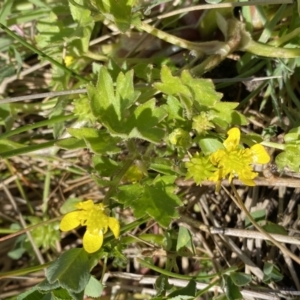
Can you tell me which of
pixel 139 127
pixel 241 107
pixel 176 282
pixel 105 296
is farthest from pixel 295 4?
pixel 105 296

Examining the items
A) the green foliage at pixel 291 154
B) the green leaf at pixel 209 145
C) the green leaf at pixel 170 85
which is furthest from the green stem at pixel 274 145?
the green leaf at pixel 170 85

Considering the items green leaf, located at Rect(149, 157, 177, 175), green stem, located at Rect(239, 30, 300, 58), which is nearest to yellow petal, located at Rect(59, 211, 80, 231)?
green leaf, located at Rect(149, 157, 177, 175)

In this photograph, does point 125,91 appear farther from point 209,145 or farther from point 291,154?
point 291,154

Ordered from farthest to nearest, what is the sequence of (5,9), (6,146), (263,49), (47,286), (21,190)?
(21,190) < (5,9) < (6,146) < (263,49) < (47,286)

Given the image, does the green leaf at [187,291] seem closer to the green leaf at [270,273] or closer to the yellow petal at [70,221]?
the green leaf at [270,273]

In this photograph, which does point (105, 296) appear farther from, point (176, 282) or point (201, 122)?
point (201, 122)

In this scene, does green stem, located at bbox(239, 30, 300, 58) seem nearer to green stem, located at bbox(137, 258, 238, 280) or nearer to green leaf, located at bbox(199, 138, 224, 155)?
green leaf, located at bbox(199, 138, 224, 155)

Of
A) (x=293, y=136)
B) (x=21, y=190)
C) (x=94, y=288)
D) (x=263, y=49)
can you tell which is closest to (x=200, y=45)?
(x=263, y=49)
